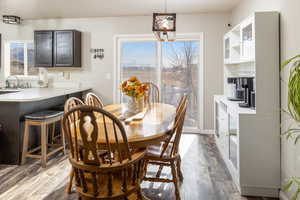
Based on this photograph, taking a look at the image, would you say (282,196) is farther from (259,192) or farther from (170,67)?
(170,67)

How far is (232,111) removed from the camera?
2682 millimetres

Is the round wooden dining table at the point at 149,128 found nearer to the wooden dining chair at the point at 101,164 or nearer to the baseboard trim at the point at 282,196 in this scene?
the wooden dining chair at the point at 101,164

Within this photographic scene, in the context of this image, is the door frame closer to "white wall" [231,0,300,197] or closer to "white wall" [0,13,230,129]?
"white wall" [0,13,230,129]

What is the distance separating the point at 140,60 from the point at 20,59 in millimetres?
2886

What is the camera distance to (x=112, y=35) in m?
5.06

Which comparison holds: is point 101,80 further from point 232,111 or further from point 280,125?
point 280,125

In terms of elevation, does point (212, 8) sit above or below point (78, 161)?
above

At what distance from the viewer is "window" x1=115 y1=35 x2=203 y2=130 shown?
491 cm

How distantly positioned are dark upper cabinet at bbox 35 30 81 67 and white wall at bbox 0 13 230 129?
0.28 m

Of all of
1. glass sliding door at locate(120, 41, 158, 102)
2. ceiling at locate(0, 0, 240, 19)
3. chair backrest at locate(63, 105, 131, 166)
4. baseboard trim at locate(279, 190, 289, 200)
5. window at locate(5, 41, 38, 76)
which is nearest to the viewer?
chair backrest at locate(63, 105, 131, 166)

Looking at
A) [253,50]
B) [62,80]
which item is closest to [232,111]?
[253,50]

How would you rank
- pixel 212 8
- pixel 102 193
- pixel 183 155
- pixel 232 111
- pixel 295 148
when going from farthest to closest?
pixel 212 8
pixel 183 155
pixel 232 111
pixel 295 148
pixel 102 193

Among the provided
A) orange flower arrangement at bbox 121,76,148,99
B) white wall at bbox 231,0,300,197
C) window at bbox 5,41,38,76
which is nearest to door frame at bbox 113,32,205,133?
window at bbox 5,41,38,76

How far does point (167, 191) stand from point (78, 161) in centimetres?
119
